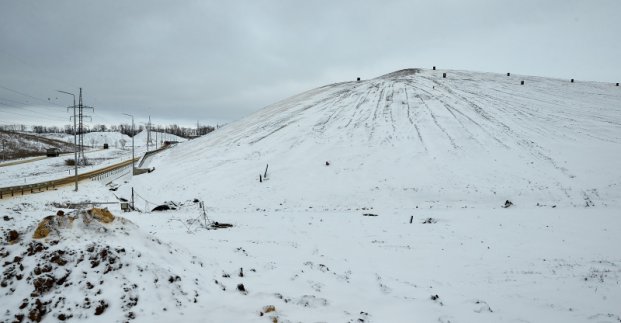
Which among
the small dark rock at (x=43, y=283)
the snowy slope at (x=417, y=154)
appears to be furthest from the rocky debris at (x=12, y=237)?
the snowy slope at (x=417, y=154)

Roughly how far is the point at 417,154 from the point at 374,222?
13.6 m

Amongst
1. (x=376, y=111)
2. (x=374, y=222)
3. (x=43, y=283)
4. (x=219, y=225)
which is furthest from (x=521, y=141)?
(x=43, y=283)

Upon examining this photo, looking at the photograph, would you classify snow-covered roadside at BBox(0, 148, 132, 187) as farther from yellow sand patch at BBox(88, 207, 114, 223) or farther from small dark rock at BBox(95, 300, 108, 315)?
small dark rock at BBox(95, 300, 108, 315)

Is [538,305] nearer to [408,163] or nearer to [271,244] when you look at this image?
[271,244]

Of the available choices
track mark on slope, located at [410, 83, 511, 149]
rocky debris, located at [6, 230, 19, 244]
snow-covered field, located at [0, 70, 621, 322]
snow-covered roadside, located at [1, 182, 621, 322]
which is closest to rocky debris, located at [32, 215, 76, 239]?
snow-covered field, located at [0, 70, 621, 322]

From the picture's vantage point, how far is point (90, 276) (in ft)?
24.1

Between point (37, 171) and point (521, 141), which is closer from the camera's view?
point (521, 141)

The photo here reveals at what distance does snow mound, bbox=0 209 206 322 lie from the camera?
665cm

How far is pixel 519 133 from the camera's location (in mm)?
34312

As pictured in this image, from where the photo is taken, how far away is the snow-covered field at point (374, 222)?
8023mm

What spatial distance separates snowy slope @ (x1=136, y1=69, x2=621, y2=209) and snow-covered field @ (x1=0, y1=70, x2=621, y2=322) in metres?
0.21

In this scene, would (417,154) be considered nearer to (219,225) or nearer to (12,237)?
(219,225)

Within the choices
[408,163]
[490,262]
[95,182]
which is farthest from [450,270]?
[95,182]

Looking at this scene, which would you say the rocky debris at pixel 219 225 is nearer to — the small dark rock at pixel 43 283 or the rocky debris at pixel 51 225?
the rocky debris at pixel 51 225
